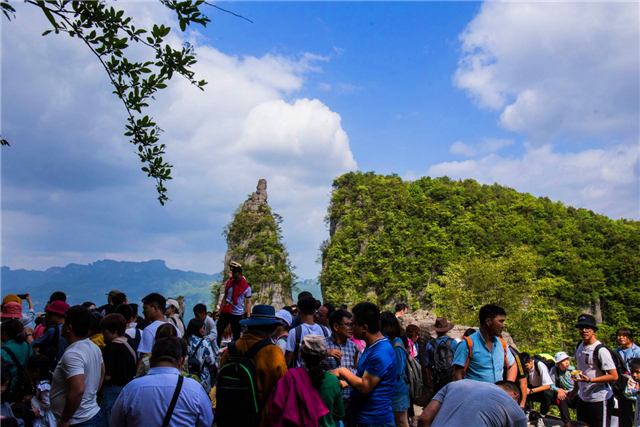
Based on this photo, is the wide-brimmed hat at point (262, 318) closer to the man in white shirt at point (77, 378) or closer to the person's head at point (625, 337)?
the man in white shirt at point (77, 378)

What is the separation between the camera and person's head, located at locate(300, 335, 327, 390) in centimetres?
303

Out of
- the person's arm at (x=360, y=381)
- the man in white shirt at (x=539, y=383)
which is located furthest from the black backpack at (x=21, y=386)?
the man in white shirt at (x=539, y=383)

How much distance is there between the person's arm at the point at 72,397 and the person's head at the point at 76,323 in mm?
427

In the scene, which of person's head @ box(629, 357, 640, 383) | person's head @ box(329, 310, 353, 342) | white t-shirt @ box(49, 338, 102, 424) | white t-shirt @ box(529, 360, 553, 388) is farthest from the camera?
white t-shirt @ box(529, 360, 553, 388)

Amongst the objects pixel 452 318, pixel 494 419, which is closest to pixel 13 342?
pixel 494 419

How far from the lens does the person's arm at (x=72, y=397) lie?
3.25m

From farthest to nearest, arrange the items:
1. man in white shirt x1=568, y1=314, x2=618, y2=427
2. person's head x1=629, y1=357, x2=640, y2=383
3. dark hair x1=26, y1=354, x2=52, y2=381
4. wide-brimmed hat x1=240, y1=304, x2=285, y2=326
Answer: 1. man in white shirt x1=568, y1=314, x2=618, y2=427
2. person's head x1=629, y1=357, x2=640, y2=383
3. dark hair x1=26, y1=354, x2=52, y2=381
4. wide-brimmed hat x1=240, y1=304, x2=285, y2=326

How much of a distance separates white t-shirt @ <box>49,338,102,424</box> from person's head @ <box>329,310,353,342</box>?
2.40 metres

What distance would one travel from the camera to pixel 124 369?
4.02 metres

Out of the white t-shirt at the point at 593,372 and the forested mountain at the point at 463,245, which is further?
the forested mountain at the point at 463,245

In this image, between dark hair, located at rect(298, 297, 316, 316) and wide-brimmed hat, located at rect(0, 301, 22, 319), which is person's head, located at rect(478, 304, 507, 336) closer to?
dark hair, located at rect(298, 297, 316, 316)

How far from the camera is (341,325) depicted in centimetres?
443

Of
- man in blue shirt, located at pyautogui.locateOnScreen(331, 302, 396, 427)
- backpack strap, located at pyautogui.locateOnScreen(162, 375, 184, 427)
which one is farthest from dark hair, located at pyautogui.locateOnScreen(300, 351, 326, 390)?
backpack strap, located at pyautogui.locateOnScreen(162, 375, 184, 427)

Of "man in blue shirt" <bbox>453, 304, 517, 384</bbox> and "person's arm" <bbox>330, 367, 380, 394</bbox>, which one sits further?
"man in blue shirt" <bbox>453, 304, 517, 384</bbox>
